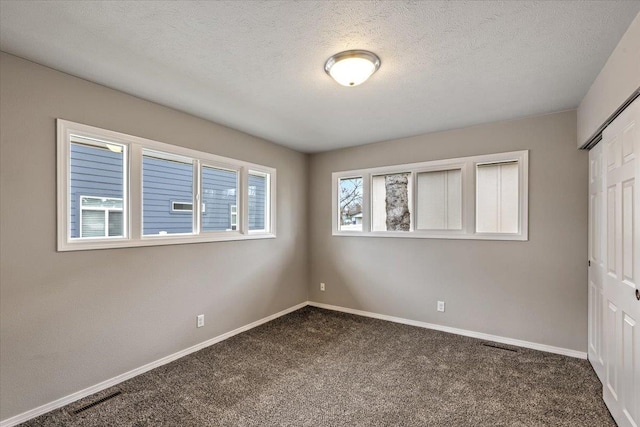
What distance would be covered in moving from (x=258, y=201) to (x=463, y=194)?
8.78ft

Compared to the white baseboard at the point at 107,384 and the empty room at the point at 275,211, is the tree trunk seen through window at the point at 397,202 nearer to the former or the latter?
the empty room at the point at 275,211

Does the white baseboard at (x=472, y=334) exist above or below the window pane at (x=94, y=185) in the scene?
below

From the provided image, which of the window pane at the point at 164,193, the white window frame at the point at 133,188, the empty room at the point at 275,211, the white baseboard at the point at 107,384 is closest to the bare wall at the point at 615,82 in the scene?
the empty room at the point at 275,211

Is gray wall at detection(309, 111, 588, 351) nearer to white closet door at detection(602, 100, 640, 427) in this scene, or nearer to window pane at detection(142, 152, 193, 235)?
white closet door at detection(602, 100, 640, 427)

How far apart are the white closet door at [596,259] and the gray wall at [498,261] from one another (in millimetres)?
142

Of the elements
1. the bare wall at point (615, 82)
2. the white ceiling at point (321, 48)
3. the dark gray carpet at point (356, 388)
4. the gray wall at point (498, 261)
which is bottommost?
the dark gray carpet at point (356, 388)

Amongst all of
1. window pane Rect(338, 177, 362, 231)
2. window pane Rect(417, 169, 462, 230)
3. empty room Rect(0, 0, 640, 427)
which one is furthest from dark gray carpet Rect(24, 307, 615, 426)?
window pane Rect(338, 177, 362, 231)

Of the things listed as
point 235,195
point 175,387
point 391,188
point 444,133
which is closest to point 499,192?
point 444,133

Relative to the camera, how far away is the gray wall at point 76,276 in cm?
207

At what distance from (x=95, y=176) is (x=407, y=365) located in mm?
3280

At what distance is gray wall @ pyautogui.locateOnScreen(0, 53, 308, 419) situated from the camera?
81.4 inches

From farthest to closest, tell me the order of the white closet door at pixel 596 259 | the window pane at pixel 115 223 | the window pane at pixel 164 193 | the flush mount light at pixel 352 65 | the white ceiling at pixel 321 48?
1. the window pane at pixel 164 193
2. the window pane at pixel 115 223
3. the white closet door at pixel 596 259
4. the flush mount light at pixel 352 65
5. the white ceiling at pixel 321 48

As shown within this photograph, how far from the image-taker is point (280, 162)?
4.46 m

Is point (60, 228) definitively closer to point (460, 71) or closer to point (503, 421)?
point (460, 71)
